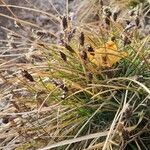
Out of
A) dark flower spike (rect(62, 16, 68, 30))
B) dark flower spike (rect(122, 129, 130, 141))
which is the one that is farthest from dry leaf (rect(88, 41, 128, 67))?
dark flower spike (rect(122, 129, 130, 141))

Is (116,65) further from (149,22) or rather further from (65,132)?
(149,22)

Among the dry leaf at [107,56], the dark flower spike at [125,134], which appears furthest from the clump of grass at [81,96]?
the dark flower spike at [125,134]

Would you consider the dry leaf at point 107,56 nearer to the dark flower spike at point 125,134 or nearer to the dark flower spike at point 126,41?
the dark flower spike at point 126,41

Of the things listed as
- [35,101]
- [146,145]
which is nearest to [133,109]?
[146,145]

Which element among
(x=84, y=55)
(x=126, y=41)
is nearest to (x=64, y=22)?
(x=84, y=55)

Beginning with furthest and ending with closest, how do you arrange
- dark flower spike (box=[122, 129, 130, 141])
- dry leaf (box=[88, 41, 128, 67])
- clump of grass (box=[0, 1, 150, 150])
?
dry leaf (box=[88, 41, 128, 67]) → clump of grass (box=[0, 1, 150, 150]) → dark flower spike (box=[122, 129, 130, 141])

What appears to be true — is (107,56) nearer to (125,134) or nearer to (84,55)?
(84,55)

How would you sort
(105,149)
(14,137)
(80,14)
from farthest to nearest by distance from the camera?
(80,14), (14,137), (105,149)

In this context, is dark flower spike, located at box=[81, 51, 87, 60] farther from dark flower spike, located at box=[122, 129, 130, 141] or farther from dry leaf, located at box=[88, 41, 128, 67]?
dark flower spike, located at box=[122, 129, 130, 141]
